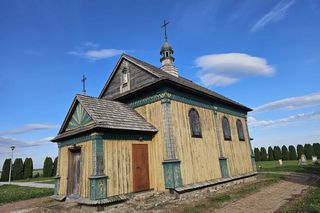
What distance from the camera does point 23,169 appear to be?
39062 millimetres

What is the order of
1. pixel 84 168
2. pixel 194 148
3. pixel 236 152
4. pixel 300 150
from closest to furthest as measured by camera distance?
1. pixel 84 168
2. pixel 194 148
3. pixel 236 152
4. pixel 300 150

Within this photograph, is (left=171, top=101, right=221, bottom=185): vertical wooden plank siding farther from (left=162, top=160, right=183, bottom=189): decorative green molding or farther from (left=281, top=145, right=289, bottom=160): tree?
(left=281, top=145, right=289, bottom=160): tree

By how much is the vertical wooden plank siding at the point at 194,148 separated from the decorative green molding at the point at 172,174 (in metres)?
0.39

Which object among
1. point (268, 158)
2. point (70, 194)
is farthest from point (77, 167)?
point (268, 158)

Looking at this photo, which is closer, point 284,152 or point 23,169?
→ point 23,169

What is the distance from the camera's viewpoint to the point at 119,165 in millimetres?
9805

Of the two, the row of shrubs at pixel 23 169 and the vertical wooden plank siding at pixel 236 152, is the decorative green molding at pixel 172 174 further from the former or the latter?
the row of shrubs at pixel 23 169

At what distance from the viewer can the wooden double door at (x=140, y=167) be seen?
10.3 meters

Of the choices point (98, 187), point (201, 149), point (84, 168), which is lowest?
point (98, 187)

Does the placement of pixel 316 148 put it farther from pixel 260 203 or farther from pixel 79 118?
pixel 79 118

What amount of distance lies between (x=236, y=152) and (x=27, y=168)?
36.7 m

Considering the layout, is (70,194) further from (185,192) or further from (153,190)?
(185,192)

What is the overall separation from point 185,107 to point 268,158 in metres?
40.9

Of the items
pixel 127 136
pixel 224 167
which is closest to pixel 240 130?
pixel 224 167
